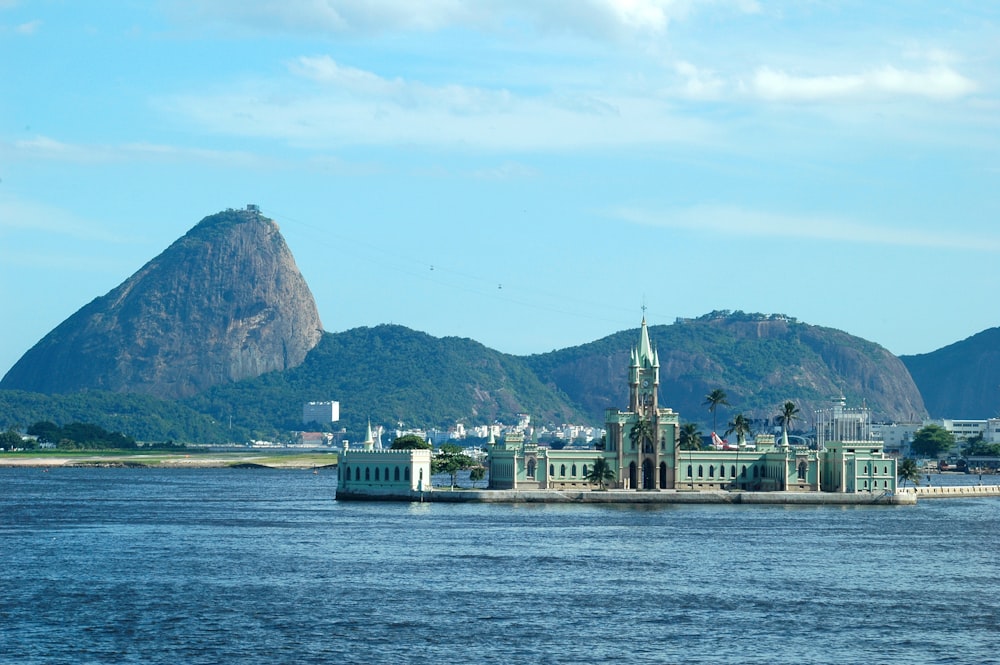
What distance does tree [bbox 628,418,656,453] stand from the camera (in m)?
141

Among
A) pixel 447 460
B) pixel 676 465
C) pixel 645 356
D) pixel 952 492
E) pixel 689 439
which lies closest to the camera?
pixel 676 465

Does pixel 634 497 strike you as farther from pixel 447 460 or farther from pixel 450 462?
pixel 447 460

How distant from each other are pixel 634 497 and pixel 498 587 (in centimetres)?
6084

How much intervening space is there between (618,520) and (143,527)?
32.7m

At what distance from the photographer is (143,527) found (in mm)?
114688

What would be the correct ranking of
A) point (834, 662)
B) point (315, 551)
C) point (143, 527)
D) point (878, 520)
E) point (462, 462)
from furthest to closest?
point (462, 462) → point (878, 520) → point (143, 527) → point (315, 551) → point (834, 662)

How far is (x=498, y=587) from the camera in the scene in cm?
7744

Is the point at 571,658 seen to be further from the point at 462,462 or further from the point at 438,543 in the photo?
the point at 462,462

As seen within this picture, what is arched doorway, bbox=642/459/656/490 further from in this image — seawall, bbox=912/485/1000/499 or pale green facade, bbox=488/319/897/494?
seawall, bbox=912/485/1000/499

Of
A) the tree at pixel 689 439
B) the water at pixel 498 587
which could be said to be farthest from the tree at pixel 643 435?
the water at pixel 498 587

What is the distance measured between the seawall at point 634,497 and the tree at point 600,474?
5.22 feet

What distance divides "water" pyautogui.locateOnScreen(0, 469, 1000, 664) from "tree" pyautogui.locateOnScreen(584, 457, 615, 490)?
1093 centimetres

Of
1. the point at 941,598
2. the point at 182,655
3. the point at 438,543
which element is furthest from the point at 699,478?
the point at 182,655

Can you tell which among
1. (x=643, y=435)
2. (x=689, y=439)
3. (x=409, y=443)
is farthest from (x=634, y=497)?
(x=409, y=443)
